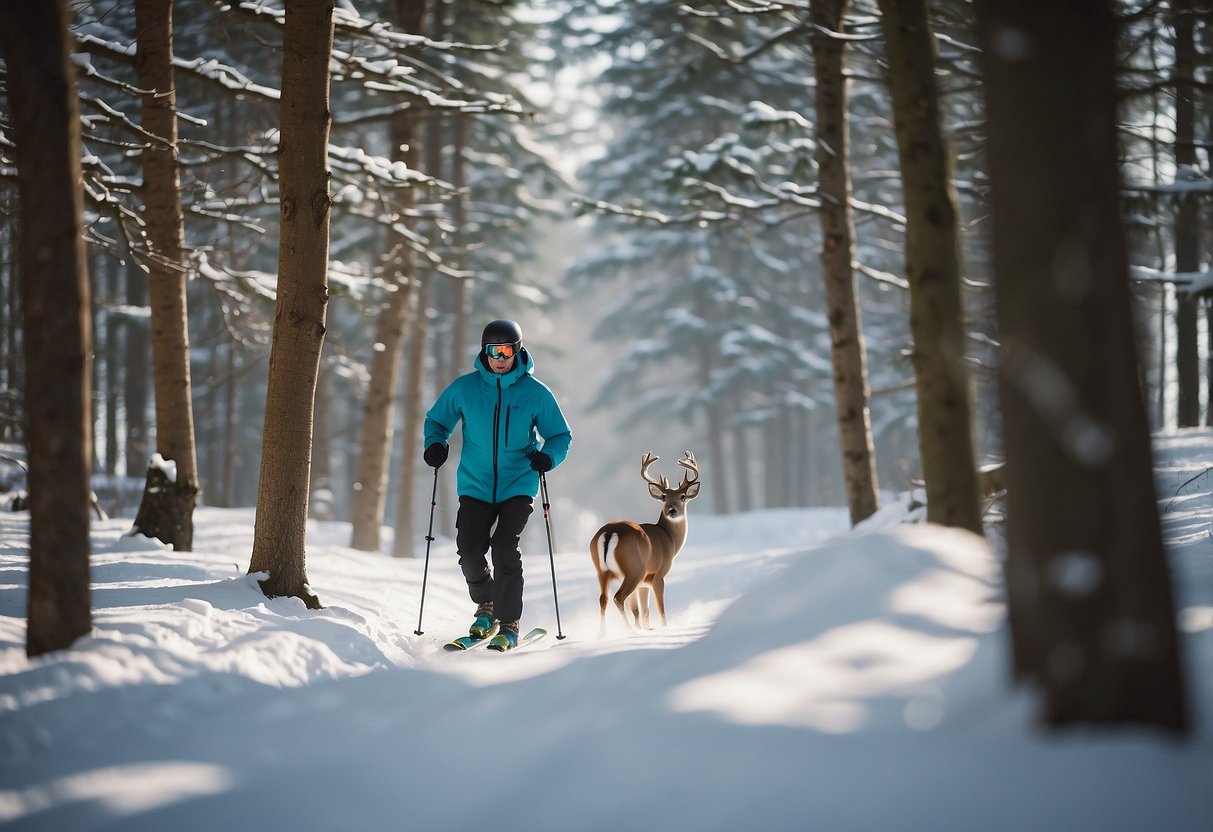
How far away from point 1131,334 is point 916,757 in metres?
1.46

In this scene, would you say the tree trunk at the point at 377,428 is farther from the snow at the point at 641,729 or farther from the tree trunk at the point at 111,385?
the tree trunk at the point at 111,385

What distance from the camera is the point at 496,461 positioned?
6121mm

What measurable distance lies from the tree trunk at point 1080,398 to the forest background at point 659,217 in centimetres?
2

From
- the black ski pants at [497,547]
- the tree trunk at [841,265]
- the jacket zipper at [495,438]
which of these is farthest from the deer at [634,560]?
the tree trunk at [841,265]

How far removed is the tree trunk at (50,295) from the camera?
3662 mm

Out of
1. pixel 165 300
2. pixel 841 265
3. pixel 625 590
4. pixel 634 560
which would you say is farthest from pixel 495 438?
pixel 841 265

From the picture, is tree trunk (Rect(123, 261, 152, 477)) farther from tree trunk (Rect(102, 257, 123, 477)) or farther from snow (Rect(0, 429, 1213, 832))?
snow (Rect(0, 429, 1213, 832))

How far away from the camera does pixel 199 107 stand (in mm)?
16031

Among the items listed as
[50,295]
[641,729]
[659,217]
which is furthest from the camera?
[659,217]

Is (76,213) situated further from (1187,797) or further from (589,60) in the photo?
(589,60)

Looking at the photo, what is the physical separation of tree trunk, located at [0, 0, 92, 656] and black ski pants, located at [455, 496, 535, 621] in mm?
2702

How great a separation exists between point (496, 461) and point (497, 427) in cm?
25

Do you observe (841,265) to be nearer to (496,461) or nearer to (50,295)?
(496,461)

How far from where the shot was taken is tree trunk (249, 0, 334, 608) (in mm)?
6121
